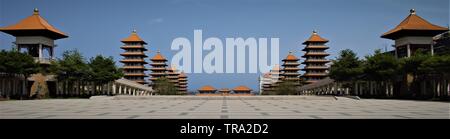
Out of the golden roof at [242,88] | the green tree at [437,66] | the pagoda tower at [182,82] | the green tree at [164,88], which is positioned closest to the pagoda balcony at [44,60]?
the green tree at [164,88]

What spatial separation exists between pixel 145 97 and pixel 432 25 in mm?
33770

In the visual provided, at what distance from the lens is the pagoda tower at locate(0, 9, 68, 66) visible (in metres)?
44.1

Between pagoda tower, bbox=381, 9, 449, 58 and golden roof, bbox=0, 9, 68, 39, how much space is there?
3926cm

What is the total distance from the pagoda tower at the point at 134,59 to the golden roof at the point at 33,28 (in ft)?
98.5

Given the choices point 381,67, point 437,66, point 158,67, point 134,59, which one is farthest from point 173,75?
point 437,66

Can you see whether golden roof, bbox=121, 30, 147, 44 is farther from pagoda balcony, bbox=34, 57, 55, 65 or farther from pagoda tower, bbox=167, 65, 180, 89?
pagoda balcony, bbox=34, 57, 55, 65

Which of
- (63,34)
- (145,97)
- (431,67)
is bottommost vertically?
(145,97)

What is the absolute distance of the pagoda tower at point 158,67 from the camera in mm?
88750

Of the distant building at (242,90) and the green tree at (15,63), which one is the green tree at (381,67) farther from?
the distant building at (242,90)

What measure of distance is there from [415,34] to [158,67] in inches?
2259
